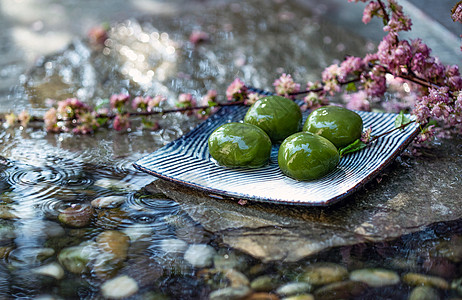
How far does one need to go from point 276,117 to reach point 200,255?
69 cm

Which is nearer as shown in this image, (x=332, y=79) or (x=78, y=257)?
(x=78, y=257)

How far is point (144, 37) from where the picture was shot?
144 inches

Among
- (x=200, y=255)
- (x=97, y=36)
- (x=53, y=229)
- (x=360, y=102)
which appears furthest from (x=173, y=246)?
(x=97, y=36)

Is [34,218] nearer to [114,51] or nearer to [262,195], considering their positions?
[262,195]

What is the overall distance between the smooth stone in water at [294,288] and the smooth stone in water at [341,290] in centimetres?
3

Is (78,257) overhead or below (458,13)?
below

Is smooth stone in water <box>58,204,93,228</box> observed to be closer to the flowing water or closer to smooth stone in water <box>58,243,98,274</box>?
the flowing water

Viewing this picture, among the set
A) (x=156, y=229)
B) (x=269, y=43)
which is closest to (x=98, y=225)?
(x=156, y=229)

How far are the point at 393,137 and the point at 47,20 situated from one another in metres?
3.73

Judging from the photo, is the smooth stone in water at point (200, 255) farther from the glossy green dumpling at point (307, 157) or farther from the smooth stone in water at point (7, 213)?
the smooth stone in water at point (7, 213)

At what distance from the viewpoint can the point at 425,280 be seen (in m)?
1.29

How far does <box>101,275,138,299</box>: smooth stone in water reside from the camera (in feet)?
4.18

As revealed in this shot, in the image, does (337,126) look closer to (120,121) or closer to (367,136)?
(367,136)

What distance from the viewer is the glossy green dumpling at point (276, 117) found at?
1832mm
